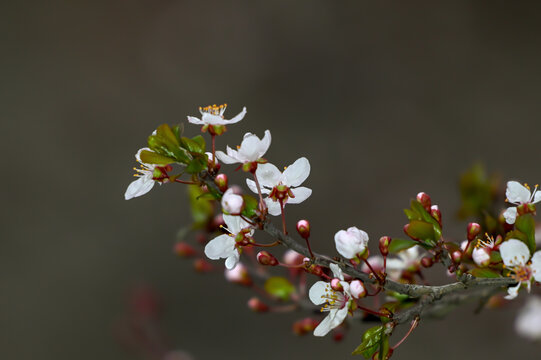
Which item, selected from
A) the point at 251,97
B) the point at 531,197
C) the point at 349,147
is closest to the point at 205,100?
the point at 251,97

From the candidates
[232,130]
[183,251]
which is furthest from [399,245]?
[232,130]

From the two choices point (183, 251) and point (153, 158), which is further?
point (183, 251)

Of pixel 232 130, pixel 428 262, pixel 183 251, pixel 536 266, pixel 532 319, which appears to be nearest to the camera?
pixel 536 266

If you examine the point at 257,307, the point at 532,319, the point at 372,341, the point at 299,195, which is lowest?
the point at 532,319

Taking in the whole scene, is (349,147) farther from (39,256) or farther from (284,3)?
(39,256)

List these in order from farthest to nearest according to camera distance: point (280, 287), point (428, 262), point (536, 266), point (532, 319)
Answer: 1. point (532, 319)
2. point (280, 287)
3. point (428, 262)
4. point (536, 266)

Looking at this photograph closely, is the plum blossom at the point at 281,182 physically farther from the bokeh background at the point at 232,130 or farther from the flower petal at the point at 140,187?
the bokeh background at the point at 232,130

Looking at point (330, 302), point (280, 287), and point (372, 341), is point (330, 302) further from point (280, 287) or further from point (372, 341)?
point (280, 287)

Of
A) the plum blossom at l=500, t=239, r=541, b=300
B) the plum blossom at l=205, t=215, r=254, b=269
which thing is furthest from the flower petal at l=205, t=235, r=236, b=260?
→ the plum blossom at l=500, t=239, r=541, b=300
